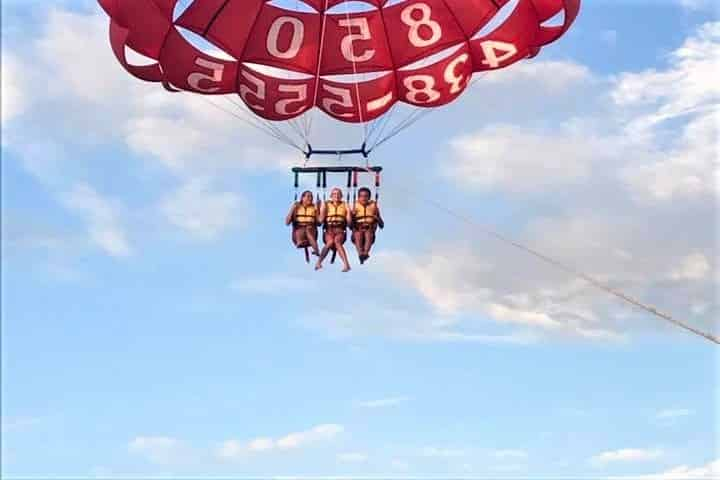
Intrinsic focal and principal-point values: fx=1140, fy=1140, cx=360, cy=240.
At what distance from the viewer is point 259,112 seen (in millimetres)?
22188

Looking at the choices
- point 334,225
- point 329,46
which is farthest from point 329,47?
point 334,225

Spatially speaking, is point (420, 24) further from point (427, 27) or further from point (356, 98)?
point (356, 98)

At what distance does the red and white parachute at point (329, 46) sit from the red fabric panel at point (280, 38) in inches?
0.8

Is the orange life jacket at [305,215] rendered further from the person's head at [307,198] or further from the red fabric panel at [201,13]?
the red fabric panel at [201,13]

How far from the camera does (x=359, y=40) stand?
22.0 meters

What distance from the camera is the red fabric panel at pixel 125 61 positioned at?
21328 millimetres

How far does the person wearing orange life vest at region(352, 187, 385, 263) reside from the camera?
20.1 meters

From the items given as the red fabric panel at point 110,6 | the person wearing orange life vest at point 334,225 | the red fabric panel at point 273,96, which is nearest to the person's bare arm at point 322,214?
the person wearing orange life vest at point 334,225

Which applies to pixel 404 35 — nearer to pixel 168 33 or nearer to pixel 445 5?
pixel 445 5

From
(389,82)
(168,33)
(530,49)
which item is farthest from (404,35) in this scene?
(168,33)

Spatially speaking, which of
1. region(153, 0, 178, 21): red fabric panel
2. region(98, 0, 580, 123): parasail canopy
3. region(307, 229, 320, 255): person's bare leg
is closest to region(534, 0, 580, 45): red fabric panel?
region(98, 0, 580, 123): parasail canopy

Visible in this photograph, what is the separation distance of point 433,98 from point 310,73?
249cm

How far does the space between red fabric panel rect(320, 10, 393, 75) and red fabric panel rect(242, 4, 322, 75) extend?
0.39 meters

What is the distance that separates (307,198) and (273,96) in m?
2.65
